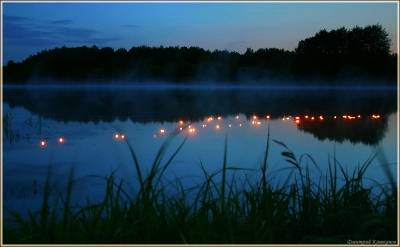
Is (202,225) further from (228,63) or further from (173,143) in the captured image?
(228,63)

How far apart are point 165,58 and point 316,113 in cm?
1976

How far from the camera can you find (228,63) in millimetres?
30953

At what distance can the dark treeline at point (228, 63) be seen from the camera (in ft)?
78.3

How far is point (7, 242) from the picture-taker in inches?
97.5

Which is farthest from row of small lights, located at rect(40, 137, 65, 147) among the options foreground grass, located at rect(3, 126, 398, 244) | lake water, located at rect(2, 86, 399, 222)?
foreground grass, located at rect(3, 126, 398, 244)

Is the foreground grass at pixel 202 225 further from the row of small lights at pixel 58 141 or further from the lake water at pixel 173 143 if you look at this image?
the row of small lights at pixel 58 141

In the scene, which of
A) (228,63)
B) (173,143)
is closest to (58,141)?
(173,143)

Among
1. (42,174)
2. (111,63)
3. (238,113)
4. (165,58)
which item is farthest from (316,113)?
(165,58)

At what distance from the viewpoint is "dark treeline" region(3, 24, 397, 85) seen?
23.9m

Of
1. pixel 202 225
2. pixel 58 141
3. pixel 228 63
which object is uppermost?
pixel 228 63

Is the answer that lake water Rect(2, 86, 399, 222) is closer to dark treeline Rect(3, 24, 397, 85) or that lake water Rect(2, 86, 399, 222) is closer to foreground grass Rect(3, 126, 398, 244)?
foreground grass Rect(3, 126, 398, 244)

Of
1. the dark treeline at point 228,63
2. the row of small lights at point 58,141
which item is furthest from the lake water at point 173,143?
the dark treeline at point 228,63

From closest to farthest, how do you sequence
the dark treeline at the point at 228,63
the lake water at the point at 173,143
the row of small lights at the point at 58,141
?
the lake water at the point at 173,143, the row of small lights at the point at 58,141, the dark treeline at the point at 228,63

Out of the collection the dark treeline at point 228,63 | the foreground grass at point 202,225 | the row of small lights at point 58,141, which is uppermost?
the dark treeline at point 228,63
